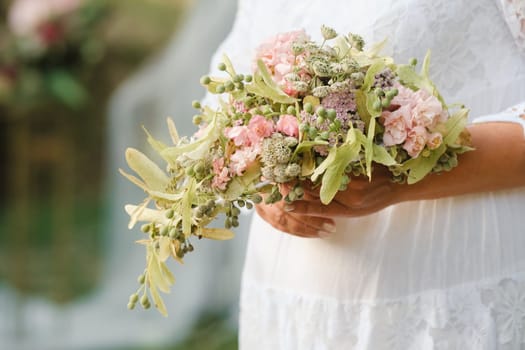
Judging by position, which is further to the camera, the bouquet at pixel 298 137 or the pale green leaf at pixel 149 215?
the pale green leaf at pixel 149 215

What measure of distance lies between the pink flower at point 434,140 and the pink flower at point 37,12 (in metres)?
3.12

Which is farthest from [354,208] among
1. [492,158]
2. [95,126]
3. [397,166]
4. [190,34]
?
[95,126]

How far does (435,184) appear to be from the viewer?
136cm

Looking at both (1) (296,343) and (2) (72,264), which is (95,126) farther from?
(1) (296,343)

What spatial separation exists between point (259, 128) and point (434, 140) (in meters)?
0.25

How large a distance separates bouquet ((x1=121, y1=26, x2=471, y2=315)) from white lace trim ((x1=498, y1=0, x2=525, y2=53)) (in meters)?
0.22

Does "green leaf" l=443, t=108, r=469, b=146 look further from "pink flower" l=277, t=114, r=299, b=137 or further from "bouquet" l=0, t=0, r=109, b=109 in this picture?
"bouquet" l=0, t=0, r=109, b=109

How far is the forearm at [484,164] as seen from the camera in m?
1.34

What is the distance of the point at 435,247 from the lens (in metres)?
1.42

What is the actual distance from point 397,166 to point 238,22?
0.64 m

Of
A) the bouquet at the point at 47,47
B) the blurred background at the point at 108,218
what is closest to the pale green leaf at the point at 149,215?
the blurred background at the point at 108,218

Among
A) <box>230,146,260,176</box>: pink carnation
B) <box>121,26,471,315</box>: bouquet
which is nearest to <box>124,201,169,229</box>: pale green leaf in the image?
<box>121,26,471,315</box>: bouquet

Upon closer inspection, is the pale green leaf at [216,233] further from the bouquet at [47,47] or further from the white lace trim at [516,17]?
the bouquet at [47,47]

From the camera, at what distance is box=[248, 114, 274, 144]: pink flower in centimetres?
121
